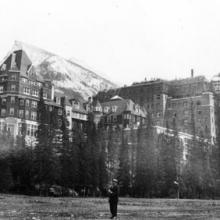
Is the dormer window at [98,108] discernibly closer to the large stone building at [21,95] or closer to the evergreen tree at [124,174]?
the large stone building at [21,95]

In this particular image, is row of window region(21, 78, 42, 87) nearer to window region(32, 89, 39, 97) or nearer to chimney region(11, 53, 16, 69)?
window region(32, 89, 39, 97)

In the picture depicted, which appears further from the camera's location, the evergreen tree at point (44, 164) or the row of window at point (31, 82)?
the row of window at point (31, 82)

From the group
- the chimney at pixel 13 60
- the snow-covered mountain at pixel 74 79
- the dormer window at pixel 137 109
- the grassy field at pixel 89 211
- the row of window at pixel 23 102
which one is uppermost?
the snow-covered mountain at pixel 74 79

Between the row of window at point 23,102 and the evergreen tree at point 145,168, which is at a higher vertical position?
the row of window at point 23,102

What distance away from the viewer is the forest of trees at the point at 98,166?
5569 centimetres

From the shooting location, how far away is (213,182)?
74.6 m

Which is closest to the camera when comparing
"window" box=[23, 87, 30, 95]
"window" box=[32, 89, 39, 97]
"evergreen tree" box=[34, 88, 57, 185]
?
"evergreen tree" box=[34, 88, 57, 185]

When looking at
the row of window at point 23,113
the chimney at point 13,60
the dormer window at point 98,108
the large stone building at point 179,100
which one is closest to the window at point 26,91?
the row of window at point 23,113

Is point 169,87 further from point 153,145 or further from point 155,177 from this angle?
point 155,177

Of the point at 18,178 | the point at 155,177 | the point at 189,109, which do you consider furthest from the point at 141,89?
the point at 18,178

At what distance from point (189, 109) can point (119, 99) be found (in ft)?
71.6

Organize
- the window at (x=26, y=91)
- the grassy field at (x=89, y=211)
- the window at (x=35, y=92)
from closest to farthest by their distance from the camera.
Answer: the grassy field at (x=89, y=211)
the window at (x=26, y=91)
the window at (x=35, y=92)

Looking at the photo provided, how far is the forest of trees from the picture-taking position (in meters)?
55.7

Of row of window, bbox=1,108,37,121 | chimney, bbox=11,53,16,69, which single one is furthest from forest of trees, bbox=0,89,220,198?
chimney, bbox=11,53,16,69
